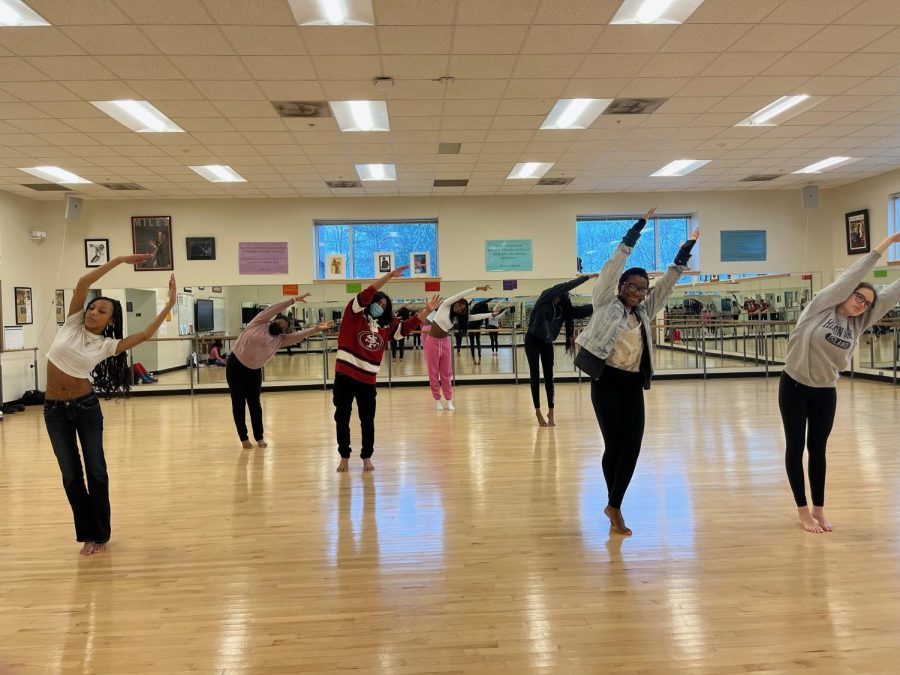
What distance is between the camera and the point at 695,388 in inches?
403

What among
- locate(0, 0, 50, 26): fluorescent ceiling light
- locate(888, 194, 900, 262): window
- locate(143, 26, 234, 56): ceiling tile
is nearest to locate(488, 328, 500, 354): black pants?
locate(888, 194, 900, 262): window

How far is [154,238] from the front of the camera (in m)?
11.5

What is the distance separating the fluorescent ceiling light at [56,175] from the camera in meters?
8.88

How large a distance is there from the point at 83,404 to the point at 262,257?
8.63 metres

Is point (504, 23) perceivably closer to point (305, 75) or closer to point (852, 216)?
point (305, 75)

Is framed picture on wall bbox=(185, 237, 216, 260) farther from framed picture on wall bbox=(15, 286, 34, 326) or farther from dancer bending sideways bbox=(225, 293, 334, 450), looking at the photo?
dancer bending sideways bbox=(225, 293, 334, 450)

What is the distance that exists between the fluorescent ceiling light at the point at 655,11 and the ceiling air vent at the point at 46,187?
9116 mm

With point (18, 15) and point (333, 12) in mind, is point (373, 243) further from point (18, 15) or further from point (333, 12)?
point (18, 15)

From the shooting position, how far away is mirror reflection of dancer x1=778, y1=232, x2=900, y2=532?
3330mm

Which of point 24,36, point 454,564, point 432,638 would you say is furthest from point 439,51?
point 432,638

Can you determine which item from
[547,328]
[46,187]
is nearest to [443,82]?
[547,328]

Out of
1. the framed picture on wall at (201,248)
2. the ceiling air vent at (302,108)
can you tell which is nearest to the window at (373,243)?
the framed picture on wall at (201,248)

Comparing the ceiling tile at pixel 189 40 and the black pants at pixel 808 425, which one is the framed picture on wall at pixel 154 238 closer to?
the ceiling tile at pixel 189 40

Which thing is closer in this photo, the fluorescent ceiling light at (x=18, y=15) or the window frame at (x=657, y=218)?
the fluorescent ceiling light at (x=18, y=15)
